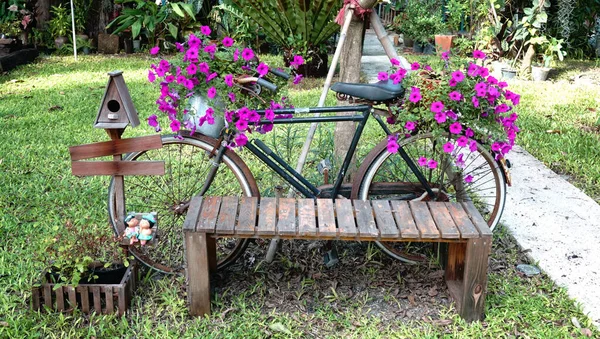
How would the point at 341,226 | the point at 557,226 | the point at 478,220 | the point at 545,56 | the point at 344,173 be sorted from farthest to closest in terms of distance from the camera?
the point at 545,56, the point at 557,226, the point at 344,173, the point at 478,220, the point at 341,226

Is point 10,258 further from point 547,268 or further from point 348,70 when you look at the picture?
point 547,268

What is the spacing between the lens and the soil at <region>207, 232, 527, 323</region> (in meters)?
3.04

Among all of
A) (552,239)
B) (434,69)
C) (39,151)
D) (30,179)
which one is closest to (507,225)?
(552,239)

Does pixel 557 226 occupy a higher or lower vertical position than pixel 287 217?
lower

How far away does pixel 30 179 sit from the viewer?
445 cm

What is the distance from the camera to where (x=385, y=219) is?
285 cm

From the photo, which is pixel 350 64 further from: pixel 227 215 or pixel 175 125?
pixel 227 215

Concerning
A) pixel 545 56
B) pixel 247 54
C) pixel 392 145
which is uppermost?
pixel 247 54

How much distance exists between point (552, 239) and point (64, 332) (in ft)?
9.21

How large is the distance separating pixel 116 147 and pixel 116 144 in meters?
0.01

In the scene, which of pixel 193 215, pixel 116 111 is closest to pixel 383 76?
pixel 193 215

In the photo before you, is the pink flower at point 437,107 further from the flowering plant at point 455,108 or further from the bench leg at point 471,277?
the bench leg at point 471,277

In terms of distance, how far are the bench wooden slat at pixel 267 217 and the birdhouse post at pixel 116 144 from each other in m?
0.53

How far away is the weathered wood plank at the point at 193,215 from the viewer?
2.71 meters
